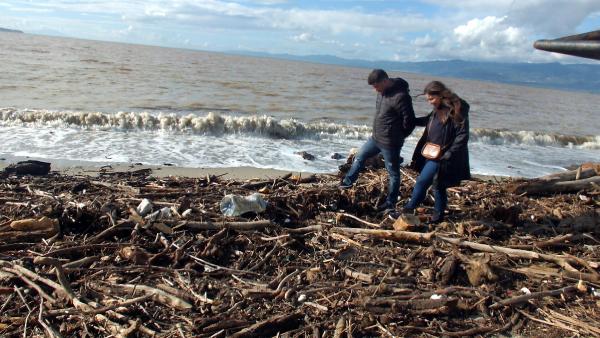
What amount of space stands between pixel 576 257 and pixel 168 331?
374 cm

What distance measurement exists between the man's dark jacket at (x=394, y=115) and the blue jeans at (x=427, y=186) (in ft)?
1.83

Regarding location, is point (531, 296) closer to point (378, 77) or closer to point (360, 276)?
point (360, 276)

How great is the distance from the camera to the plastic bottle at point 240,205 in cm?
512

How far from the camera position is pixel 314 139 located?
16312 millimetres

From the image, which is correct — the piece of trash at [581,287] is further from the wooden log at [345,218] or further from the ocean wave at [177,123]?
the ocean wave at [177,123]

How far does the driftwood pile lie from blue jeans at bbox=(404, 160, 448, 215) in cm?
29

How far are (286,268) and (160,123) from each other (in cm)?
1285

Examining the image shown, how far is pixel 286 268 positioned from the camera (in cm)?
410

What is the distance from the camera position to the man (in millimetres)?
5547

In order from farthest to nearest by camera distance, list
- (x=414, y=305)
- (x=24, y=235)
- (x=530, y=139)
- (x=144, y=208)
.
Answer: (x=530, y=139)
(x=144, y=208)
(x=24, y=235)
(x=414, y=305)

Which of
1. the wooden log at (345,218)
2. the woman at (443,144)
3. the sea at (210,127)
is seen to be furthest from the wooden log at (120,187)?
the sea at (210,127)

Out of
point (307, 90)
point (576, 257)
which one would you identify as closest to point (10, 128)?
point (576, 257)

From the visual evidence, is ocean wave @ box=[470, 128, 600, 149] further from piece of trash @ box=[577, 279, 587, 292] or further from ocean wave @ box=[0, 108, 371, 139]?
piece of trash @ box=[577, 279, 587, 292]

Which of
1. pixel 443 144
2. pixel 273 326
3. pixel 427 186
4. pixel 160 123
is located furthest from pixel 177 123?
pixel 273 326
